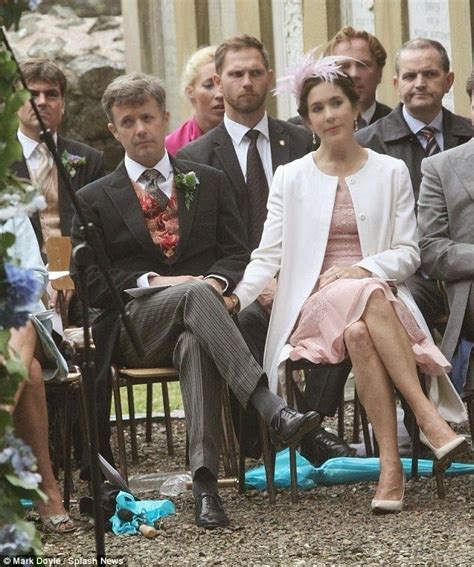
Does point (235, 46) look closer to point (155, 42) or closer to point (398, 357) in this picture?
point (398, 357)

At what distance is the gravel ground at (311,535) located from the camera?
520cm

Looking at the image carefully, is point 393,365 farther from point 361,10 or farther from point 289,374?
point 361,10

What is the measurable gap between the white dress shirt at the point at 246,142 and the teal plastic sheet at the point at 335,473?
1619mm

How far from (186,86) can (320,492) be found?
2944 millimetres

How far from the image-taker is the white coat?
21.3 ft

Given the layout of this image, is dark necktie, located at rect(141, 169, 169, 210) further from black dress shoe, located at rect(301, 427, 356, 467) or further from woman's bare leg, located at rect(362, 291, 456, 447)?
black dress shoe, located at rect(301, 427, 356, 467)

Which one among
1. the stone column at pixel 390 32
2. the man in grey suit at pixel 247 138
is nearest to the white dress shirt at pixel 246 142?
the man in grey suit at pixel 247 138

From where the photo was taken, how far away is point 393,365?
19.8ft

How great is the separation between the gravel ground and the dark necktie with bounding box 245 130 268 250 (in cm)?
140

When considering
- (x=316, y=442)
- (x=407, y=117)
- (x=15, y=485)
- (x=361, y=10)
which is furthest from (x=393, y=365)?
(x=361, y=10)

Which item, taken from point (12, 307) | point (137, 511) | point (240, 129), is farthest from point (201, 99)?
point (12, 307)

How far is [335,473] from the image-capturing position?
21.5 ft

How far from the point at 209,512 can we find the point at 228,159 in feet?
7.41

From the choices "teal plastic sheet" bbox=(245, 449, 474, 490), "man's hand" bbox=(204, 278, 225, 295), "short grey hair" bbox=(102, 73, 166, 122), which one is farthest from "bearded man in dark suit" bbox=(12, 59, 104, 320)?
"teal plastic sheet" bbox=(245, 449, 474, 490)
